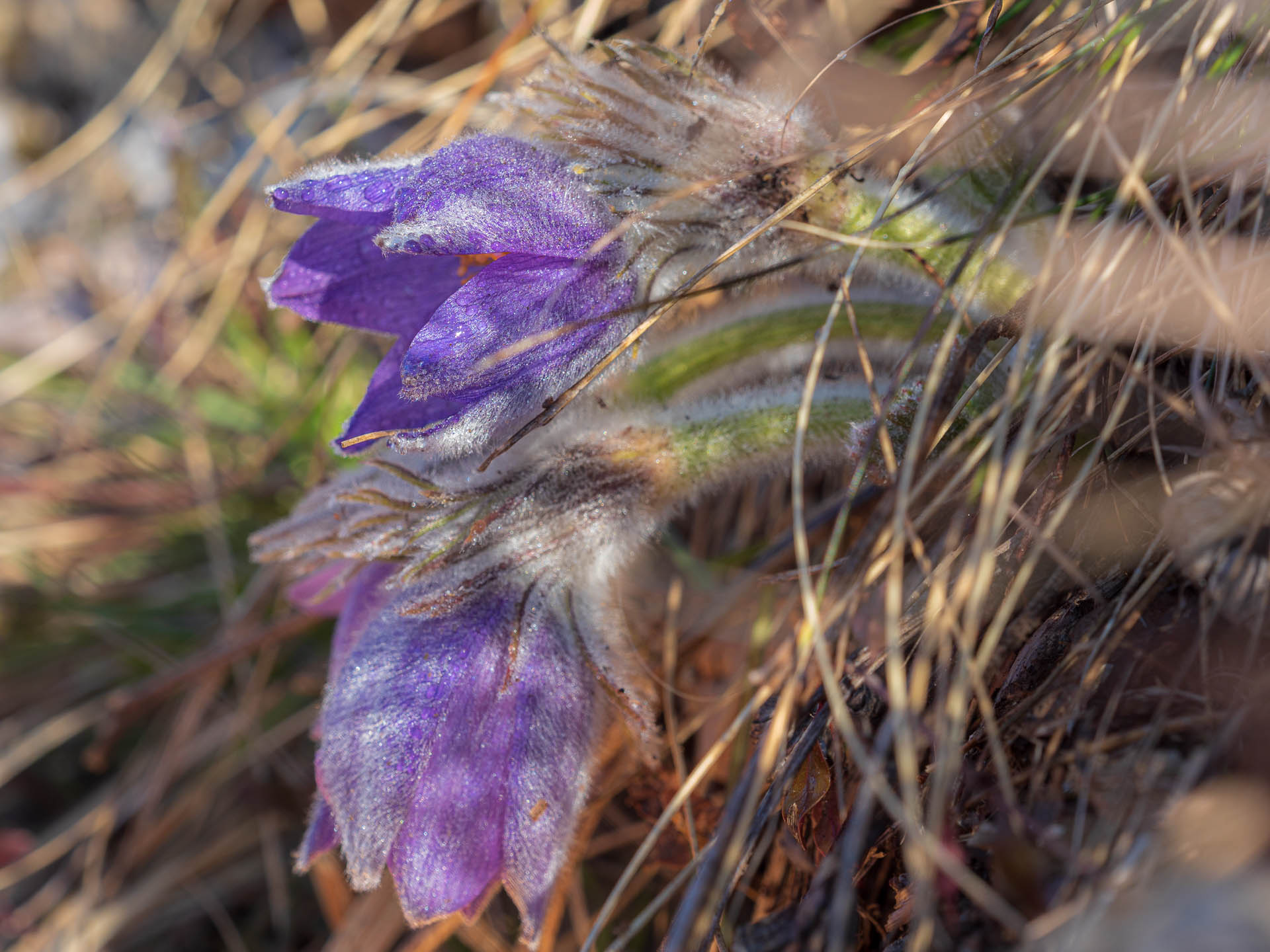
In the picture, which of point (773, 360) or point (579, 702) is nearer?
point (579, 702)

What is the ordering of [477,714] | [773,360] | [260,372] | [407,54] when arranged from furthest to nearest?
[407,54], [260,372], [773,360], [477,714]

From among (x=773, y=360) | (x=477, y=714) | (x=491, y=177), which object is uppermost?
(x=491, y=177)

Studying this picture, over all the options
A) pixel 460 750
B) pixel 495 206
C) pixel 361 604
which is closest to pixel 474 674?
pixel 460 750

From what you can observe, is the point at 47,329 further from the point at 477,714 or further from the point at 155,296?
the point at 477,714

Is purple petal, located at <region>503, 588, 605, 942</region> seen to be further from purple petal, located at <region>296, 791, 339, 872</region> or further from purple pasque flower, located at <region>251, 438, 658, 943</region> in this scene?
purple petal, located at <region>296, 791, 339, 872</region>

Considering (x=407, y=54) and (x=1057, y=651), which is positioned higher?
(x=1057, y=651)

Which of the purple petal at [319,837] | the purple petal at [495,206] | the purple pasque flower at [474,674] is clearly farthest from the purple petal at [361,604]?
the purple petal at [495,206]

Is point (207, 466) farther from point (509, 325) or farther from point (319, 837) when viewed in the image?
point (509, 325)

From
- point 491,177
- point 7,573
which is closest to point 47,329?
point 7,573

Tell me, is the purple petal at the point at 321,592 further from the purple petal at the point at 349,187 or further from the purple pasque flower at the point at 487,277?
the purple petal at the point at 349,187
